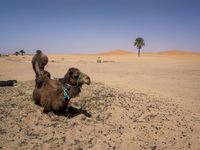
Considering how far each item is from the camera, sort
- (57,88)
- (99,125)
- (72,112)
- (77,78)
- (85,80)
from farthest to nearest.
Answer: (72,112) < (99,125) < (57,88) < (77,78) < (85,80)

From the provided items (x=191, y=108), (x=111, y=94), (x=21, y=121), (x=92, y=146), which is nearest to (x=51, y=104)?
(x=21, y=121)

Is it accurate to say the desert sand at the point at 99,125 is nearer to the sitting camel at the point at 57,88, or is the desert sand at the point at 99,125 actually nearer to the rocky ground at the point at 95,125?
the rocky ground at the point at 95,125

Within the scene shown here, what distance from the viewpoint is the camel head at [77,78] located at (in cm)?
709

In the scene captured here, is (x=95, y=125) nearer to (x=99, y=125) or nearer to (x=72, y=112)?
(x=99, y=125)

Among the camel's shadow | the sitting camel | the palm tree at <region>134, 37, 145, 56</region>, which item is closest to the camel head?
the sitting camel

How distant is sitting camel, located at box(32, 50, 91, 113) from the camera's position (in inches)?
284

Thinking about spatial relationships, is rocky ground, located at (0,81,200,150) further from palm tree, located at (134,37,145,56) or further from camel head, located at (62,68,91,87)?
palm tree, located at (134,37,145,56)

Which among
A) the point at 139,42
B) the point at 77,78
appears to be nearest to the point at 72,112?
the point at 77,78

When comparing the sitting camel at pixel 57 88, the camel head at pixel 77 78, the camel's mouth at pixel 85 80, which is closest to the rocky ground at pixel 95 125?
the sitting camel at pixel 57 88

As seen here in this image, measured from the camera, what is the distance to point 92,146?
647 cm

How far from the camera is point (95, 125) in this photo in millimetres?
7602

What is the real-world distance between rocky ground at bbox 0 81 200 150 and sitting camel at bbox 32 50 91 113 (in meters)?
0.39

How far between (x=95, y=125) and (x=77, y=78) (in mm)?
1600

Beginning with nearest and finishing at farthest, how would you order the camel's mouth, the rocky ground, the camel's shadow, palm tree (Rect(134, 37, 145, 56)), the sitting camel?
1. the rocky ground
2. the camel's mouth
3. the sitting camel
4. the camel's shadow
5. palm tree (Rect(134, 37, 145, 56))
